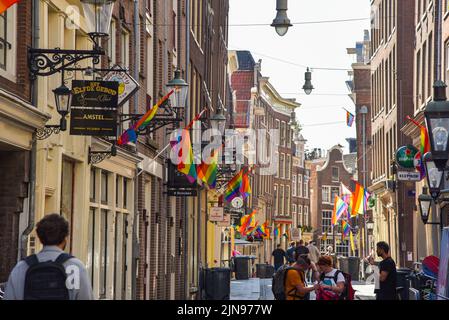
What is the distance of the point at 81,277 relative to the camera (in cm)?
795

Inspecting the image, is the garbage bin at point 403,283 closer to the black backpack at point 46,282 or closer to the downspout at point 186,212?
the black backpack at point 46,282

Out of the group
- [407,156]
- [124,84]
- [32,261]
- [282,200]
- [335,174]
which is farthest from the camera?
[335,174]

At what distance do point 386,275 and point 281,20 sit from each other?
20.9 ft

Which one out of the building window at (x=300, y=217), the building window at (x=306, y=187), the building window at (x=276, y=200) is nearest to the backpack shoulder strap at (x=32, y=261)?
the building window at (x=276, y=200)

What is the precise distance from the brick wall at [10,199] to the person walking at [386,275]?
5.35m

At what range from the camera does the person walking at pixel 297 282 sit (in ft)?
51.6

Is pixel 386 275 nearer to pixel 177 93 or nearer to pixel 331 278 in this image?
pixel 331 278

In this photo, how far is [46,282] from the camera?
7.87 m

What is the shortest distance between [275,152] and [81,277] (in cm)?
9290

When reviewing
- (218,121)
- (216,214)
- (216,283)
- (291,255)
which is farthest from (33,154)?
(216,214)

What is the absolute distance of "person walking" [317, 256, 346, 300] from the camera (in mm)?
15328
